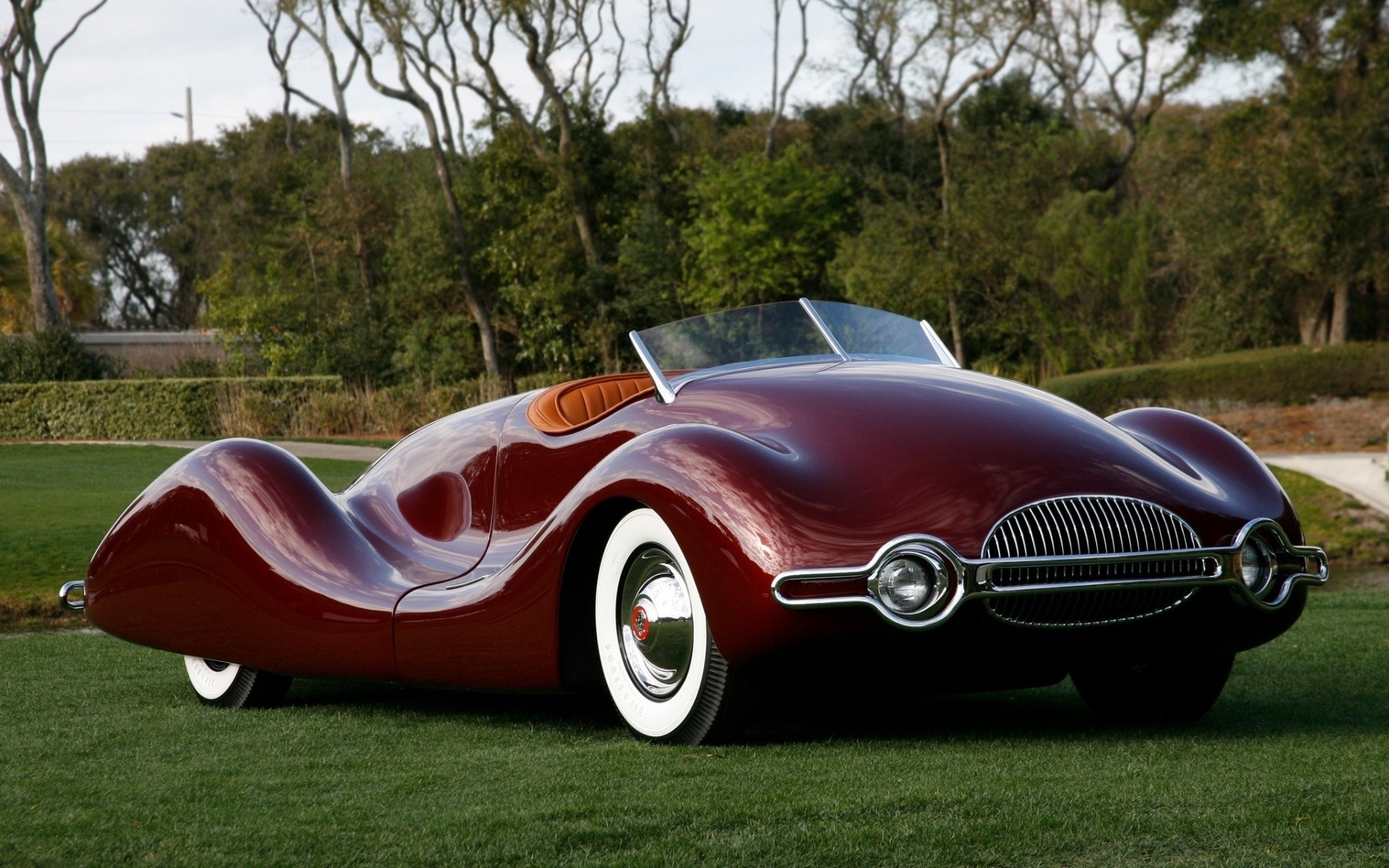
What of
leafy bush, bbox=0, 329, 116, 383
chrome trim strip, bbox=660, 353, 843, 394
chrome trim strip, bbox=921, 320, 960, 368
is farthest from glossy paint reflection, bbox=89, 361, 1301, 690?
leafy bush, bbox=0, 329, 116, 383

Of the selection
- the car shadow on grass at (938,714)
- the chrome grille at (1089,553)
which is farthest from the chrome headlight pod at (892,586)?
the car shadow on grass at (938,714)

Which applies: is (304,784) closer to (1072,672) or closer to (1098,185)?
(1072,672)

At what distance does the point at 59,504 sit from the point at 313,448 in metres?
9.09

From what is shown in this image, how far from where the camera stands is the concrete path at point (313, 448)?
72.9ft

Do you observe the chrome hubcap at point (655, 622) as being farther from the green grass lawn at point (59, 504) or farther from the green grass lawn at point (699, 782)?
the green grass lawn at point (59, 504)

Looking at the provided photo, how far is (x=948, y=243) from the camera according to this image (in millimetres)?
32656

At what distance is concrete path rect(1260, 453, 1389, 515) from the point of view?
574 inches

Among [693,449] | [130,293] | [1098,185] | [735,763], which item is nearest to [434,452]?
[693,449]

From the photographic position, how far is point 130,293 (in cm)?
6588

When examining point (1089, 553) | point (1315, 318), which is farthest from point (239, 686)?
point (1315, 318)

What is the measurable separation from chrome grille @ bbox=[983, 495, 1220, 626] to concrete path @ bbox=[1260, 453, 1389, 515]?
1133 centimetres

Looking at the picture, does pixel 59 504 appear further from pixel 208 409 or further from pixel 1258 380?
pixel 1258 380

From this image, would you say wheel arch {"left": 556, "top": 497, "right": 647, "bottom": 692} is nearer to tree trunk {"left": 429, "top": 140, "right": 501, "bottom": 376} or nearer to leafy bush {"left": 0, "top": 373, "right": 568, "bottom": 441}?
leafy bush {"left": 0, "top": 373, "right": 568, "bottom": 441}

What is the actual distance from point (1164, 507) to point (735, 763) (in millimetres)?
1440
